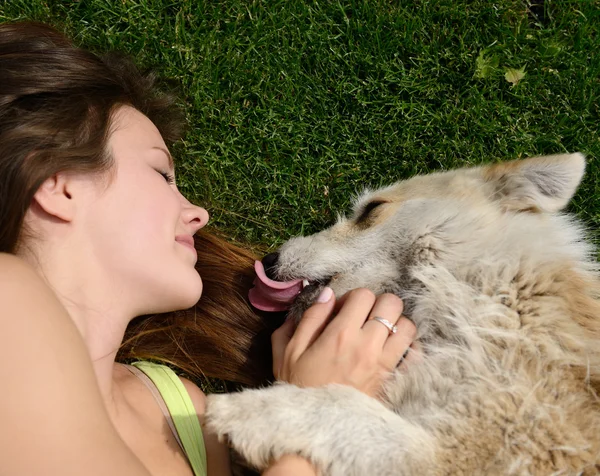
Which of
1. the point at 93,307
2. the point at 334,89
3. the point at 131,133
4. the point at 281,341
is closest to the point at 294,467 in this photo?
the point at 281,341

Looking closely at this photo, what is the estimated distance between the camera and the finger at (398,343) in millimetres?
2834

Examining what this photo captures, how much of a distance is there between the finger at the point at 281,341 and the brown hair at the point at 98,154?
1.74 feet

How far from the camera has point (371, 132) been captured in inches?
169

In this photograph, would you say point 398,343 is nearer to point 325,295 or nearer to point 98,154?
point 325,295

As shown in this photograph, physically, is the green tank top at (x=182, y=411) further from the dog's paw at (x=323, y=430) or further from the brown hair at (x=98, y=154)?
the dog's paw at (x=323, y=430)

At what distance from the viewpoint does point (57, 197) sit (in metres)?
2.66

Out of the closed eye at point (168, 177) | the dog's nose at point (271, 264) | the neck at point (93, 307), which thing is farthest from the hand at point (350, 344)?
the closed eye at point (168, 177)

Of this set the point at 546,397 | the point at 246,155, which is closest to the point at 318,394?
the point at 546,397

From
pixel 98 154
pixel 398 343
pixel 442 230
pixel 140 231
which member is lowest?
pixel 398 343

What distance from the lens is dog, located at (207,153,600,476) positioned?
233cm

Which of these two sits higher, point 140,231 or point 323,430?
point 140,231

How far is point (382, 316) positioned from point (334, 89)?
213 centimetres

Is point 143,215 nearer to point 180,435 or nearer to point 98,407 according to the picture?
point 98,407

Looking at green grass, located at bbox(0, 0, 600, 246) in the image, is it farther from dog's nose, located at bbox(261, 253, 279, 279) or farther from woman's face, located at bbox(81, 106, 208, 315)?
woman's face, located at bbox(81, 106, 208, 315)
